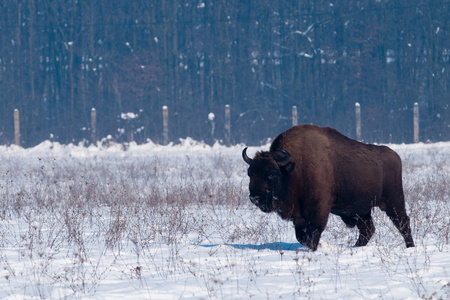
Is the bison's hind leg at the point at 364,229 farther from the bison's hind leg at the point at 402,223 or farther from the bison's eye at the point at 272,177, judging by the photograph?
the bison's eye at the point at 272,177

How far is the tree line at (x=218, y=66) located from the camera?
105 feet

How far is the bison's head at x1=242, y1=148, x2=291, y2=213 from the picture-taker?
7586mm

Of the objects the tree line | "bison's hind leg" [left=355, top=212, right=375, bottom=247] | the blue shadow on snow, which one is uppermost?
the tree line

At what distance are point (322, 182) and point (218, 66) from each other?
89.0 ft

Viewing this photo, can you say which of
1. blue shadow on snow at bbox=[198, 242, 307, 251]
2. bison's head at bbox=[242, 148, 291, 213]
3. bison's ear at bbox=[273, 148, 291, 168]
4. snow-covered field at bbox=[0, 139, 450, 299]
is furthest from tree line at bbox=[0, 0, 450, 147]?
bison's head at bbox=[242, 148, 291, 213]

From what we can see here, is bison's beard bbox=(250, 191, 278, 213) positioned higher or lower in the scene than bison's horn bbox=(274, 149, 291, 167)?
lower

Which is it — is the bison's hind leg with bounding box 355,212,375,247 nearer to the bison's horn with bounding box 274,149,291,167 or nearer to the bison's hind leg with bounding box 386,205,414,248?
the bison's hind leg with bounding box 386,205,414,248

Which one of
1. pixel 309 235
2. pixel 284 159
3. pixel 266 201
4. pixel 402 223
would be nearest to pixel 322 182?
pixel 284 159

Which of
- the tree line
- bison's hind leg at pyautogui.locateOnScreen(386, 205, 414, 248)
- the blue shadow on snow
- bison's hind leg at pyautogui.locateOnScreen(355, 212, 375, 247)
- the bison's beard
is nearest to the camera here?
the bison's beard

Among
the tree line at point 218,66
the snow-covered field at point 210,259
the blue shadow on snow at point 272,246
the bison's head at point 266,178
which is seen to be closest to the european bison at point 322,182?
the bison's head at point 266,178

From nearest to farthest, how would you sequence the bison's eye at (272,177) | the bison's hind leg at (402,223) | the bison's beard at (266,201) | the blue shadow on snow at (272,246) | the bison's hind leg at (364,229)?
the bison's beard at (266,201)
the bison's eye at (272,177)
the blue shadow on snow at (272,246)
the bison's hind leg at (402,223)
the bison's hind leg at (364,229)

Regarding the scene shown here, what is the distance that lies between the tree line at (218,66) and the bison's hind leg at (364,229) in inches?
855

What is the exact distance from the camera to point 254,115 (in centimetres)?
3369

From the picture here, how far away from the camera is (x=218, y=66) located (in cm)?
3459
